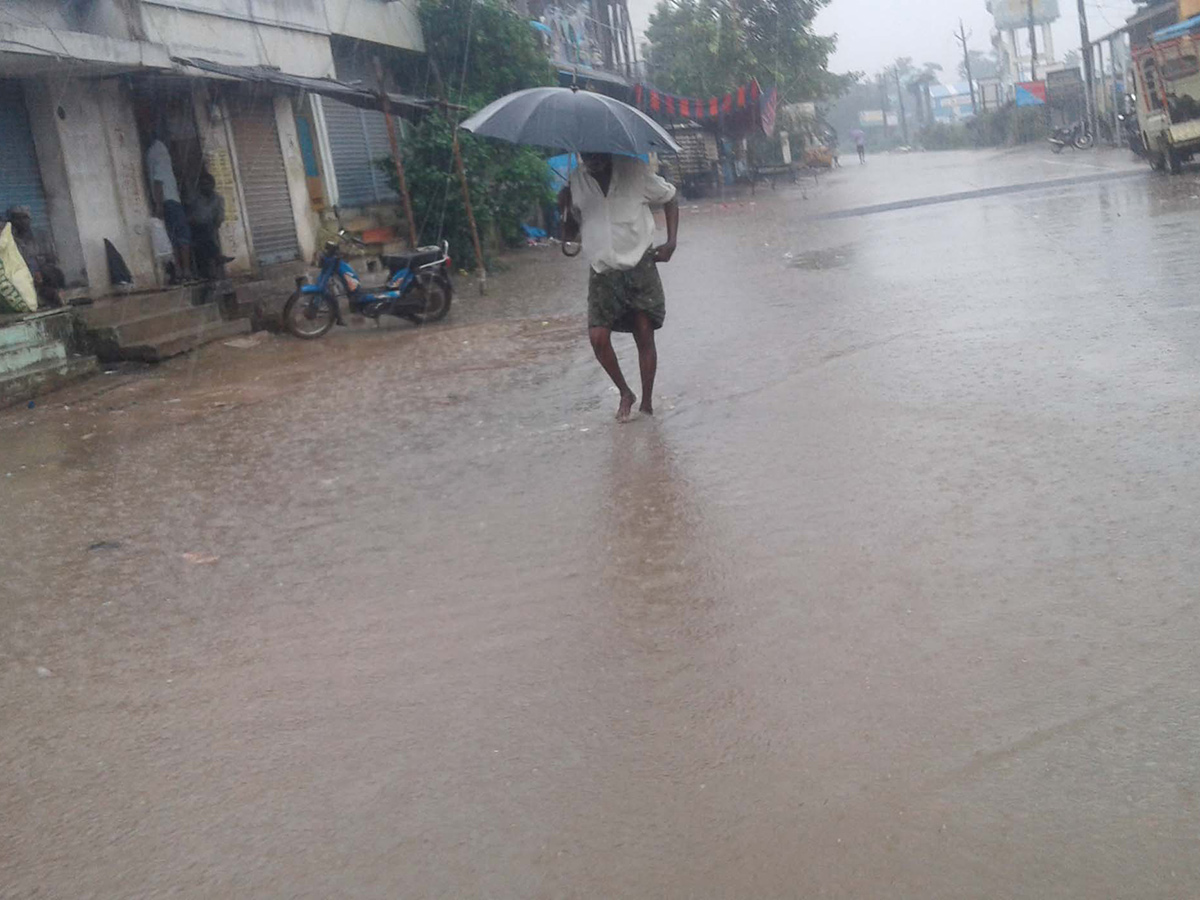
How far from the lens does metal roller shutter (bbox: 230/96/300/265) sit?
16.2 meters

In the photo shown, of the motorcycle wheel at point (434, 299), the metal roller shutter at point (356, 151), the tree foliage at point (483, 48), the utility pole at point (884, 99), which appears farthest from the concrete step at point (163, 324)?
the utility pole at point (884, 99)

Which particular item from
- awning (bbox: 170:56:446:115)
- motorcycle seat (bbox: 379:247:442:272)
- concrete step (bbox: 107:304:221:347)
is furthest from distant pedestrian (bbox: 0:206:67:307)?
motorcycle seat (bbox: 379:247:442:272)

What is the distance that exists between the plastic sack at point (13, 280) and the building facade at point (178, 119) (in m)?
1.59

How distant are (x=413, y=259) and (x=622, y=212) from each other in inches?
244

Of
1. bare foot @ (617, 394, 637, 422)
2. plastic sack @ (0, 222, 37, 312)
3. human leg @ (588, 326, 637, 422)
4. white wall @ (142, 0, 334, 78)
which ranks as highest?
white wall @ (142, 0, 334, 78)

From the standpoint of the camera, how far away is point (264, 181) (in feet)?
54.8

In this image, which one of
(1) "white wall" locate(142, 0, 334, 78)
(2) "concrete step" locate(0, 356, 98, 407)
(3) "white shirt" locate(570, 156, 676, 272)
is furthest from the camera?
(1) "white wall" locate(142, 0, 334, 78)

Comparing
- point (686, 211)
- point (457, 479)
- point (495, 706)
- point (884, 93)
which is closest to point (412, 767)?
point (495, 706)

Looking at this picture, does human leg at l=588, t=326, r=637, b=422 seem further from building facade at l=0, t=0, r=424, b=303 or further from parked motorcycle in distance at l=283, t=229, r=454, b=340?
building facade at l=0, t=0, r=424, b=303

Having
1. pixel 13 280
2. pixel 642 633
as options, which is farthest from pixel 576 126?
pixel 13 280

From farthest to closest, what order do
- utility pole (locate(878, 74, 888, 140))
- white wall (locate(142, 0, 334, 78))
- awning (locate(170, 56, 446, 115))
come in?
utility pole (locate(878, 74, 888, 140)), white wall (locate(142, 0, 334, 78)), awning (locate(170, 56, 446, 115))

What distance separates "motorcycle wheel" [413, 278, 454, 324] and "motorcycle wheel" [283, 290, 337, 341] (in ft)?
2.91

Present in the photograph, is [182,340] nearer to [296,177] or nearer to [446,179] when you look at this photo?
[296,177]

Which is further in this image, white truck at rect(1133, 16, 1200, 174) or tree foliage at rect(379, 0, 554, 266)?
white truck at rect(1133, 16, 1200, 174)
